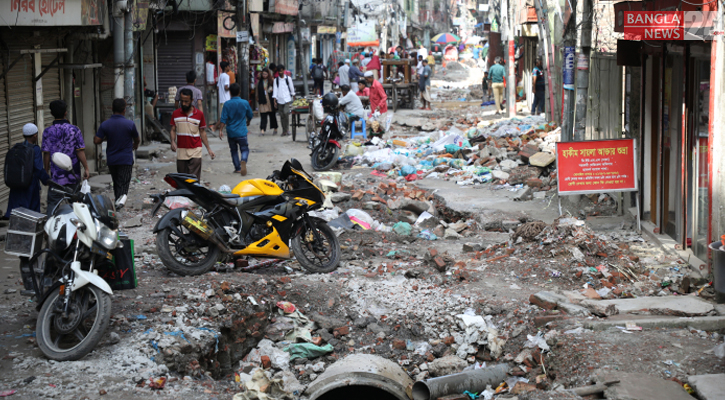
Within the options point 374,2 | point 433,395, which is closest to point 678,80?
point 433,395

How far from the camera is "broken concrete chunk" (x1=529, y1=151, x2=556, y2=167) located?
519 inches

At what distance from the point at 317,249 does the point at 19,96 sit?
6.43m

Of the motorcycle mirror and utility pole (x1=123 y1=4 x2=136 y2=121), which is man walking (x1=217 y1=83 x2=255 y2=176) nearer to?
utility pole (x1=123 y1=4 x2=136 y2=121)

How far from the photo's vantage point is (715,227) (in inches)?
259

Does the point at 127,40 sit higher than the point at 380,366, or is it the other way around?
the point at 127,40

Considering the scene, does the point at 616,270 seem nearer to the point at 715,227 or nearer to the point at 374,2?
the point at 715,227

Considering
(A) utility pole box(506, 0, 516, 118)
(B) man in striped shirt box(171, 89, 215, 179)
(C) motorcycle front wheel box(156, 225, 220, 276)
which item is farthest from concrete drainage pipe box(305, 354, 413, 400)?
(A) utility pole box(506, 0, 516, 118)

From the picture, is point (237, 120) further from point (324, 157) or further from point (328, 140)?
point (324, 157)

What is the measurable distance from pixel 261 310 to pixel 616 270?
11.9ft

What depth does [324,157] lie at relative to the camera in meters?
14.5

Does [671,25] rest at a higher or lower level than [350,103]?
higher

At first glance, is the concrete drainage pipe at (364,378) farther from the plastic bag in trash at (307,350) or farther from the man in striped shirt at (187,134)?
the man in striped shirt at (187,134)

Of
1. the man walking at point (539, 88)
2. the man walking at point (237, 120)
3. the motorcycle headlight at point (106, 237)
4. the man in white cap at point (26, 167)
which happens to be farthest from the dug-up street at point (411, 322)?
the man walking at point (539, 88)

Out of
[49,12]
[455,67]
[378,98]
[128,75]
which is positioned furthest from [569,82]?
[455,67]
